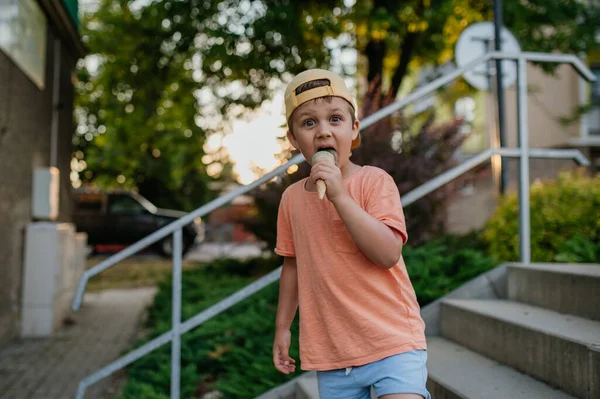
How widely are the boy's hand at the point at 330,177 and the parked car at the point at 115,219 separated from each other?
49.1ft

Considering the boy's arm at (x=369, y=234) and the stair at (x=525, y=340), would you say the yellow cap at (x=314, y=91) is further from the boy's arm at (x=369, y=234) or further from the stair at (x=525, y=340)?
the stair at (x=525, y=340)

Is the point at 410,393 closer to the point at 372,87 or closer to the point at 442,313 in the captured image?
the point at 442,313

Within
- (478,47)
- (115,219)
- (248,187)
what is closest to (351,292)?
(248,187)

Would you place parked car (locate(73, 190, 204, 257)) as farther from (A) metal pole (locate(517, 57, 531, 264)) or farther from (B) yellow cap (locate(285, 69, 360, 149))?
(B) yellow cap (locate(285, 69, 360, 149))

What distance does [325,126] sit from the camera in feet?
5.54

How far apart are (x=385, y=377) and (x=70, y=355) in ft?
14.9

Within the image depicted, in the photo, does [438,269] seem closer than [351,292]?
No

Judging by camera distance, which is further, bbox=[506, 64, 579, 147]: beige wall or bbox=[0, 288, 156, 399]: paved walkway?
bbox=[506, 64, 579, 147]: beige wall

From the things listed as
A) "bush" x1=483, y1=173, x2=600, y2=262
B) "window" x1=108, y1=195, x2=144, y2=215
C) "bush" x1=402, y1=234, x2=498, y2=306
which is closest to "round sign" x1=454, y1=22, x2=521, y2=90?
"bush" x1=483, y1=173, x2=600, y2=262

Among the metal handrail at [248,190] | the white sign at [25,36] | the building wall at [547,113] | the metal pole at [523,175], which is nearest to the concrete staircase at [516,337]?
the metal pole at [523,175]

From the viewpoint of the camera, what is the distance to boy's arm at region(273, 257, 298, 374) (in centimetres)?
192

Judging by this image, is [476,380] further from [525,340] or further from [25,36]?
[25,36]

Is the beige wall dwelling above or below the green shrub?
above

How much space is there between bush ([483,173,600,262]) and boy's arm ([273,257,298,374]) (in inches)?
96.6
